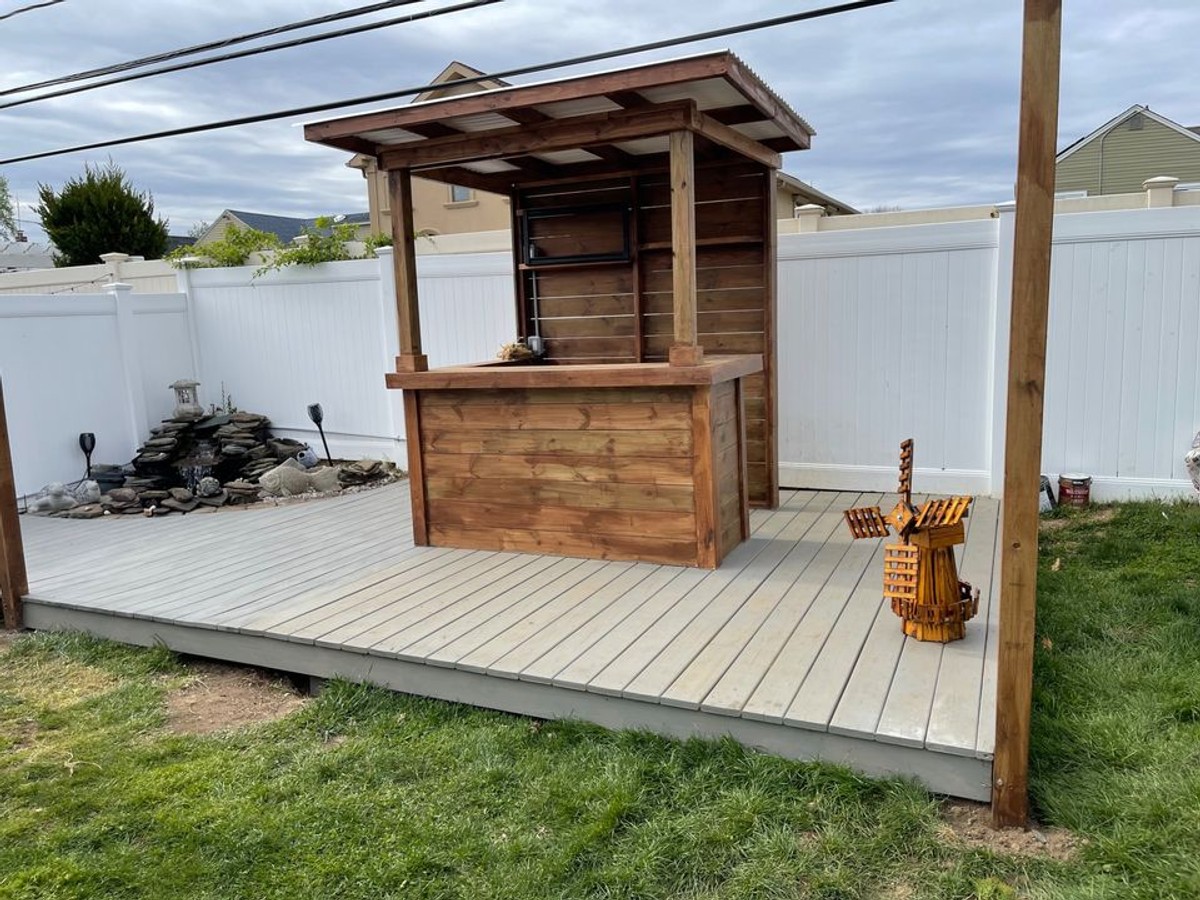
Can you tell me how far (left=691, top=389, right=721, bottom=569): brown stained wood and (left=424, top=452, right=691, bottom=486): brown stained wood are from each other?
0.07 m

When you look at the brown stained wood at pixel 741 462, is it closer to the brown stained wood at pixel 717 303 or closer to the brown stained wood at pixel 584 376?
the brown stained wood at pixel 584 376

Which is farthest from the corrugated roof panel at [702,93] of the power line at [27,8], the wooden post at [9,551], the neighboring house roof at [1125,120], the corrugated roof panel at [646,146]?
the neighboring house roof at [1125,120]

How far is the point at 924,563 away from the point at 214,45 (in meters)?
4.73

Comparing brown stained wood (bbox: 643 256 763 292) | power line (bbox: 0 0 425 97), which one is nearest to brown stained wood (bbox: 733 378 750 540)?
brown stained wood (bbox: 643 256 763 292)

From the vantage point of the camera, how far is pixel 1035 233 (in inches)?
76.4

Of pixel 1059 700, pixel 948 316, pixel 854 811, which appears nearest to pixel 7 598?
pixel 854 811

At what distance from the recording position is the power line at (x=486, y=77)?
3799 mm

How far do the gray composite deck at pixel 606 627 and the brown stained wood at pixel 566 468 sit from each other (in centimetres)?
41

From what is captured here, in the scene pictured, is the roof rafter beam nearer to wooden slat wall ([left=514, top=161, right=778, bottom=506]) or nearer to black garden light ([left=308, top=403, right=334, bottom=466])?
wooden slat wall ([left=514, top=161, right=778, bottom=506])

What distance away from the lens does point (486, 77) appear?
14.0 ft

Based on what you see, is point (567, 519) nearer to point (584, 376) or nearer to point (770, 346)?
point (584, 376)

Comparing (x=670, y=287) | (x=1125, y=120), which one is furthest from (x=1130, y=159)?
(x=670, y=287)

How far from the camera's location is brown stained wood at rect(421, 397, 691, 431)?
391 cm

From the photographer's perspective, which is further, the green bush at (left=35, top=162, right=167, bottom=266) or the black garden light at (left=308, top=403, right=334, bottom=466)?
the green bush at (left=35, top=162, right=167, bottom=266)
